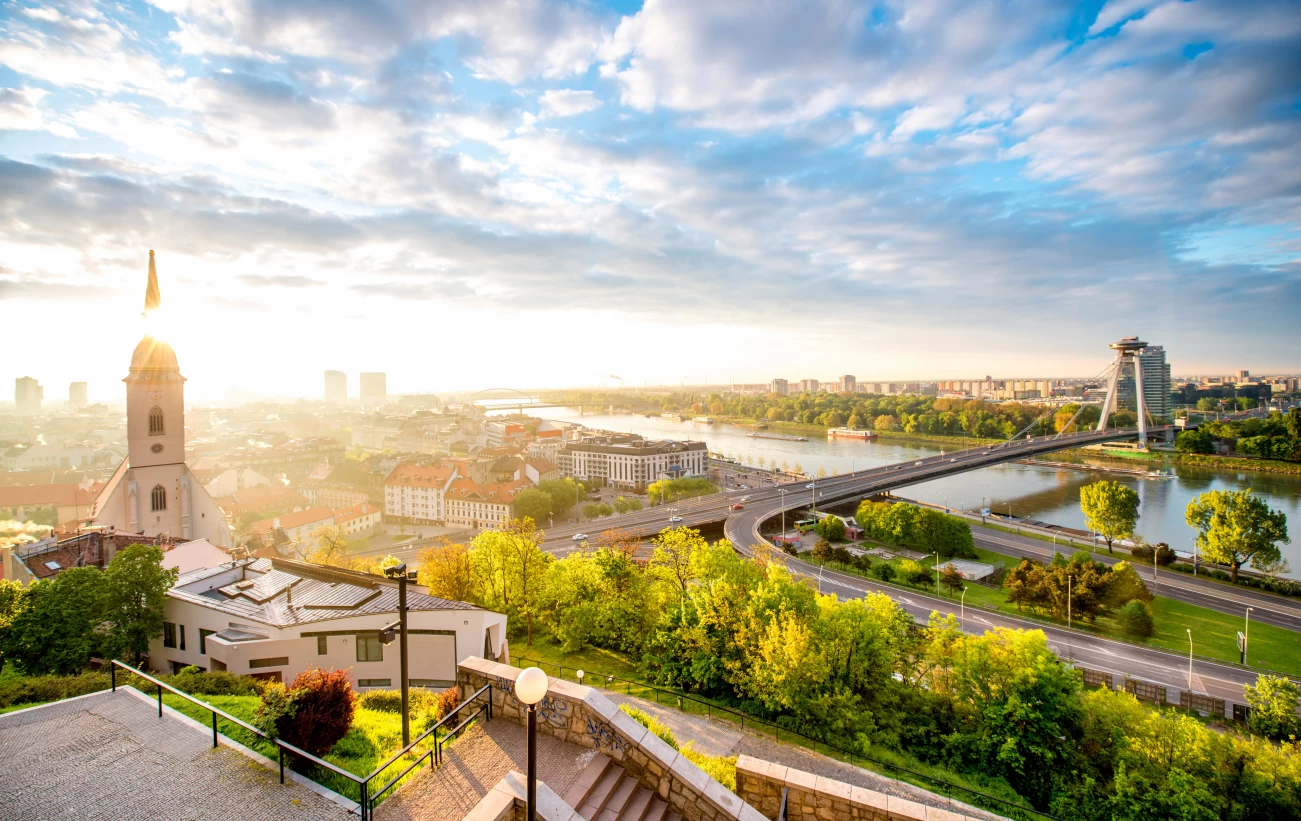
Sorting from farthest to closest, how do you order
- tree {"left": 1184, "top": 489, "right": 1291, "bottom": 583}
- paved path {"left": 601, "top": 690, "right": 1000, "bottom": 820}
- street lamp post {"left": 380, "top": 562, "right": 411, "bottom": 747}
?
1. tree {"left": 1184, "top": 489, "right": 1291, "bottom": 583}
2. paved path {"left": 601, "top": 690, "right": 1000, "bottom": 820}
3. street lamp post {"left": 380, "top": 562, "right": 411, "bottom": 747}

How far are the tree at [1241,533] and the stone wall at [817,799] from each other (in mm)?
24367

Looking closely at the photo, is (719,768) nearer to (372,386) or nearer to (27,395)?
(27,395)

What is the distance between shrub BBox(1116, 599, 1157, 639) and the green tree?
21873 mm

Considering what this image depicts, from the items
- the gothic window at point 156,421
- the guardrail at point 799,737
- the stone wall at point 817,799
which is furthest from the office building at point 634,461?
the stone wall at point 817,799

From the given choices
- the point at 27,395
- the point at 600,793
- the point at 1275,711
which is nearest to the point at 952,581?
the point at 1275,711

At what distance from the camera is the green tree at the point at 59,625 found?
7.43 m

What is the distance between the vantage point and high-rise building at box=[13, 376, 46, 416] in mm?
69881

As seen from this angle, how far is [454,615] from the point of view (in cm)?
849

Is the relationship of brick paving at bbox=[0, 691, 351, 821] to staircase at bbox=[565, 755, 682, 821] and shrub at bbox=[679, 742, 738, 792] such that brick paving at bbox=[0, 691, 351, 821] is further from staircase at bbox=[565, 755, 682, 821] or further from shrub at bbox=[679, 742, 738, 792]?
shrub at bbox=[679, 742, 738, 792]

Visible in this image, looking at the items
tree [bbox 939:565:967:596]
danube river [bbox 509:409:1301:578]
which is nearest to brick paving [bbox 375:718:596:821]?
tree [bbox 939:565:967:596]

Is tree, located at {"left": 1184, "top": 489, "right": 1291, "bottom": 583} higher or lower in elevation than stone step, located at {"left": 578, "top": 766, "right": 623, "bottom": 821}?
lower

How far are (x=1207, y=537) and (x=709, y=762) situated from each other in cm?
2519

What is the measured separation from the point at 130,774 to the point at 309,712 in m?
1.21

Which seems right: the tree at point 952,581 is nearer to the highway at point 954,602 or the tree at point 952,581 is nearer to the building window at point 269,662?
the highway at point 954,602
